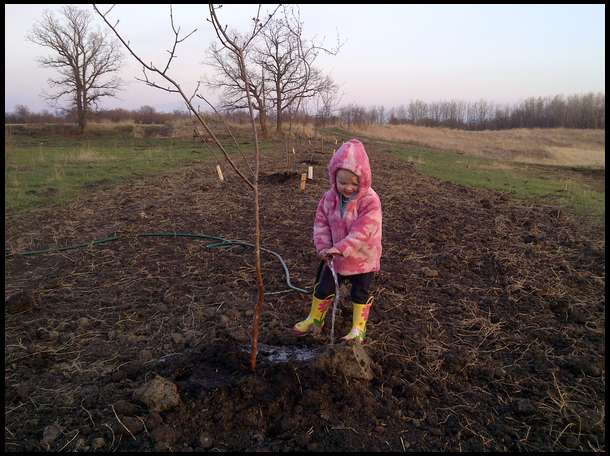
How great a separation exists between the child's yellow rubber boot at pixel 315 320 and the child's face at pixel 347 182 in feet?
2.61

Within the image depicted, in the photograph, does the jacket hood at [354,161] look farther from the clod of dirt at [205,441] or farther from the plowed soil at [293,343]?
the clod of dirt at [205,441]

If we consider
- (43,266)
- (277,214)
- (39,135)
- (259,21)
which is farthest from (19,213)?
(39,135)

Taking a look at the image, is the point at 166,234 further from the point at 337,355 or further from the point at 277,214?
the point at 337,355

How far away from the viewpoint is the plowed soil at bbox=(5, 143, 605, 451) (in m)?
2.16

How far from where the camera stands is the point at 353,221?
2.93m

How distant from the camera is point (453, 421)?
7.41ft

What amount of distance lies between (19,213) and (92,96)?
2700 centimetres

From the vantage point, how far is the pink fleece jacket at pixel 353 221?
278 cm

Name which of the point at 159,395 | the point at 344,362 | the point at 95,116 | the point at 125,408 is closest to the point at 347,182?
the point at 344,362

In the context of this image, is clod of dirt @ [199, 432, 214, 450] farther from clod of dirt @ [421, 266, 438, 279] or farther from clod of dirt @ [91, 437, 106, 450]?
clod of dirt @ [421, 266, 438, 279]

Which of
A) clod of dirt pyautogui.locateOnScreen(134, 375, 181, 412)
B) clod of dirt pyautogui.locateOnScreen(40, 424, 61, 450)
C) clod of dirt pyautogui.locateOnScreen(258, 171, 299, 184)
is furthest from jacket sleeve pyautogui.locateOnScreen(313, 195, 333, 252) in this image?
clod of dirt pyautogui.locateOnScreen(258, 171, 299, 184)

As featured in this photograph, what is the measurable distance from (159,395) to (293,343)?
3.42ft

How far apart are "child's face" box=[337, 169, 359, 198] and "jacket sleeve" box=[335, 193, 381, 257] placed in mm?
134

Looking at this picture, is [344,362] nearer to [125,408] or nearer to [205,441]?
[205,441]
